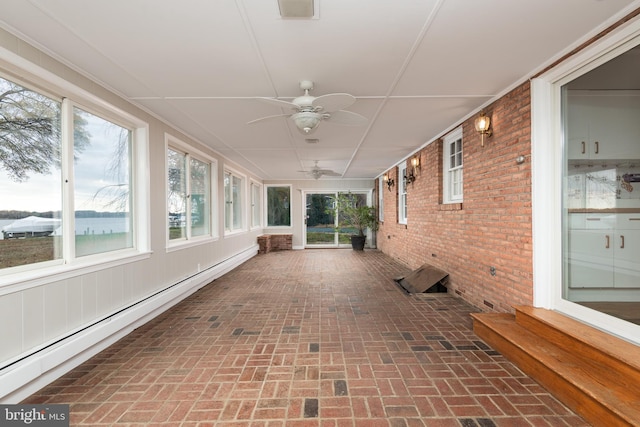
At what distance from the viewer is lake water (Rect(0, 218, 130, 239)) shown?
109 inches

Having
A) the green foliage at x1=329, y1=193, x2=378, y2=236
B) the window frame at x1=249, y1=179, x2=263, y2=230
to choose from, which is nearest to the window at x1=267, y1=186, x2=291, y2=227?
the window frame at x1=249, y1=179, x2=263, y2=230

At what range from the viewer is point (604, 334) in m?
2.14

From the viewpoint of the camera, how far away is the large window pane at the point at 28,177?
2105mm

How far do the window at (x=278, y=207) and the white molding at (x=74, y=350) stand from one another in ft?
21.0

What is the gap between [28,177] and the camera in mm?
2266

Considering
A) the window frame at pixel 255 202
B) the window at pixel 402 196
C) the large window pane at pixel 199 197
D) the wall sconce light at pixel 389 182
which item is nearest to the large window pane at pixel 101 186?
the large window pane at pixel 199 197

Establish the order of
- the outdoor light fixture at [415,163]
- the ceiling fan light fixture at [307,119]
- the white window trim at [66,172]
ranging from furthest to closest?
the outdoor light fixture at [415,163] → the ceiling fan light fixture at [307,119] → the white window trim at [66,172]

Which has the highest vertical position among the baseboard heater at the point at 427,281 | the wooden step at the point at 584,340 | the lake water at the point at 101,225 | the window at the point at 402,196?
the window at the point at 402,196

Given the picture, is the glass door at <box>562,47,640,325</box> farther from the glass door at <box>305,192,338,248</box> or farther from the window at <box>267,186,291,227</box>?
the window at <box>267,186,291,227</box>

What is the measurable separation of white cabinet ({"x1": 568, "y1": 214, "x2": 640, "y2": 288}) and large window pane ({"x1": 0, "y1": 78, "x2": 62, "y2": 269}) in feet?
14.7

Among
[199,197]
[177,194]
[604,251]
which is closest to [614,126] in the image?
[604,251]

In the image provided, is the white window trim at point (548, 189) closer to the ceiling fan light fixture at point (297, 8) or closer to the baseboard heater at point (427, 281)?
the baseboard heater at point (427, 281)

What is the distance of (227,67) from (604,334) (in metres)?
3.61

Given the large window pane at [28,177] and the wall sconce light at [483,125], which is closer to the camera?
the large window pane at [28,177]
